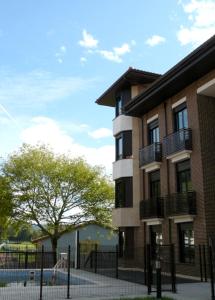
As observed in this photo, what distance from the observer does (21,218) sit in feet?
111

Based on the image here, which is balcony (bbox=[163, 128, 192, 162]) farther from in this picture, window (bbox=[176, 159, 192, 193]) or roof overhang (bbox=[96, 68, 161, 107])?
roof overhang (bbox=[96, 68, 161, 107])

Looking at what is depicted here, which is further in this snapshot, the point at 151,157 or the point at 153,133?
the point at 153,133

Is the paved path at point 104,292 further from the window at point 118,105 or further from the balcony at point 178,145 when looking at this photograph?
the window at point 118,105

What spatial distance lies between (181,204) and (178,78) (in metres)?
6.68

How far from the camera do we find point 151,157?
80.4ft

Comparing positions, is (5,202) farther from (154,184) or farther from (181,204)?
(181,204)

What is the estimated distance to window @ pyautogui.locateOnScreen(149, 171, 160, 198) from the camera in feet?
81.9

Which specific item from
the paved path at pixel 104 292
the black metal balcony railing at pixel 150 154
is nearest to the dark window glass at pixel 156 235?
the black metal balcony railing at pixel 150 154

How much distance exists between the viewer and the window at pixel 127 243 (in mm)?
26013

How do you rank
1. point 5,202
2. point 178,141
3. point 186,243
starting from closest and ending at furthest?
point 186,243 < point 178,141 < point 5,202

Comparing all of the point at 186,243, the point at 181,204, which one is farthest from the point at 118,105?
the point at 186,243

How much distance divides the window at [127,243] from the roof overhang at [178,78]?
7.95 meters

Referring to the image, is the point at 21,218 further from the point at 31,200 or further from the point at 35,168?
the point at 35,168

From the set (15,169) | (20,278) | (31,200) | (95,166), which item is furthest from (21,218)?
(20,278)
